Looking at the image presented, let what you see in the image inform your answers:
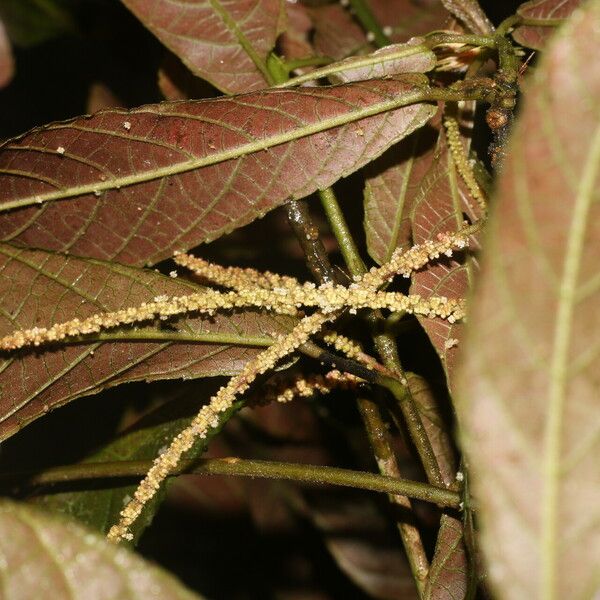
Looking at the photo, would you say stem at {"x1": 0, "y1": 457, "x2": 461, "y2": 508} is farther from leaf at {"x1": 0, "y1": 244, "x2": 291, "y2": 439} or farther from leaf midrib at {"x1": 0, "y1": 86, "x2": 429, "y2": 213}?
leaf midrib at {"x1": 0, "y1": 86, "x2": 429, "y2": 213}

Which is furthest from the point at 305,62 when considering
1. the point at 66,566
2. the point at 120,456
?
the point at 66,566

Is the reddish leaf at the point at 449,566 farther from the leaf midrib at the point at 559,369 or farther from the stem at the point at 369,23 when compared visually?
the stem at the point at 369,23

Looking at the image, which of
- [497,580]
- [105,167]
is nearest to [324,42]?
[105,167]

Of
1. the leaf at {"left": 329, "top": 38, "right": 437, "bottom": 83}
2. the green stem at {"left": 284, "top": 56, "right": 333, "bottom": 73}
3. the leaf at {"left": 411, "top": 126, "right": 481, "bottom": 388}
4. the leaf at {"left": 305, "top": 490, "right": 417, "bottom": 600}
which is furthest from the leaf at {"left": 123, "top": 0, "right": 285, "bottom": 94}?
the leaf at {"left": 305, "top": 490, "right": 417, "bottom": 600}

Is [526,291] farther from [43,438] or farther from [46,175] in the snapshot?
[43,438]

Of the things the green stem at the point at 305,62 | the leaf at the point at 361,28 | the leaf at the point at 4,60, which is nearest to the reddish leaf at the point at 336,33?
the leaf at the point at 361,28
